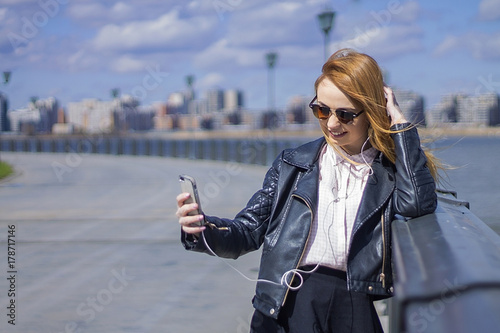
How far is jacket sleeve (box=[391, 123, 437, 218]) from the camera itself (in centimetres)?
203

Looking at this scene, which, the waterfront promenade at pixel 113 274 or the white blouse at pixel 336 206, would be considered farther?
the waterfront promenade at pixel 113 274

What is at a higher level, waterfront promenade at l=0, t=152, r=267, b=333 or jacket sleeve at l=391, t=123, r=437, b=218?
jacket sleeve at l=391, t=123, r=437, b=218

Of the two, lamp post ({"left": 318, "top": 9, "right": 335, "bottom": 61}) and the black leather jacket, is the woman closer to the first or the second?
the black leather jacket

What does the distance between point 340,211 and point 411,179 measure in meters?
0.24

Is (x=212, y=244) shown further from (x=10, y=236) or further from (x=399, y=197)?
(x=10, y=236)

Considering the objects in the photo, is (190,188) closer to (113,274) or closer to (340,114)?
(340,114)

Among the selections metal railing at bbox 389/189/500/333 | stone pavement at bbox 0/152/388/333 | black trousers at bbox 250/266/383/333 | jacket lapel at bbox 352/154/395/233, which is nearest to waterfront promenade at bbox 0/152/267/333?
stone pavement at bbox 0/152/388/333

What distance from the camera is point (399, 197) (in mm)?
2070

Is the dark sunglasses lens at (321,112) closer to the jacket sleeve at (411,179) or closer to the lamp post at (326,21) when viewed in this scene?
the jacket sleeve at (411,179)

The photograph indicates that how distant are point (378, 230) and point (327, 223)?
16cm

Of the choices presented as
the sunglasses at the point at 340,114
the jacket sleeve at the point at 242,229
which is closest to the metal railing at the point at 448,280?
the sunglasses at the point at 340,114

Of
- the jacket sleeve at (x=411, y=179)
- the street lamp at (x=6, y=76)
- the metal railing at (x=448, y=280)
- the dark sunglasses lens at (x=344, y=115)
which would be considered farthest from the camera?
the street lamp at (x=6, y=76)

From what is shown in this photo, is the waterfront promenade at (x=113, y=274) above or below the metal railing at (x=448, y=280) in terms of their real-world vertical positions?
below

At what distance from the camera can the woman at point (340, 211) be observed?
206 centimetres
